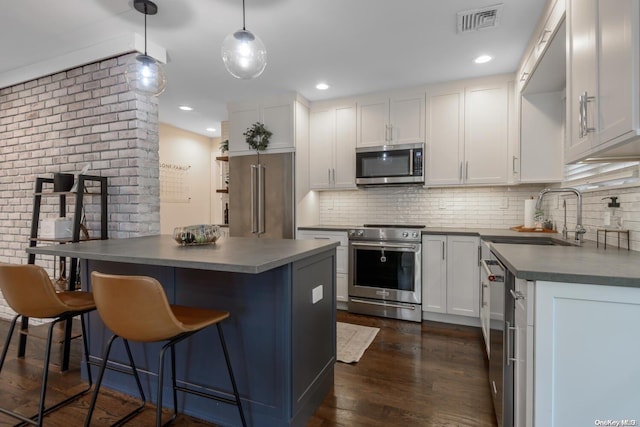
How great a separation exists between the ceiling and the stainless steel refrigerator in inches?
35.6

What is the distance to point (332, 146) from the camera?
4.07 m

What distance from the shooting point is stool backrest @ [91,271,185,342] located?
1253mm

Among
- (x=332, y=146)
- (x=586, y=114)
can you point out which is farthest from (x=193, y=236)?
(x=332, y=146)

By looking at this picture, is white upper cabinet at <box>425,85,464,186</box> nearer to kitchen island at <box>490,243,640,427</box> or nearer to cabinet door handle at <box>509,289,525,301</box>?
cabinet door handle at <box>509,289,525,301</box>

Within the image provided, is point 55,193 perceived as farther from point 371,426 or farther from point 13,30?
point 371,426

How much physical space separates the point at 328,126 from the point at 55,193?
9.45 ft

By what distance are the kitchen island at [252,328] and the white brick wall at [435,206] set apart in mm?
2215

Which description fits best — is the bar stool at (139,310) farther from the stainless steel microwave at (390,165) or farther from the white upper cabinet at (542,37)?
the stainless steel microwave at (390,165)

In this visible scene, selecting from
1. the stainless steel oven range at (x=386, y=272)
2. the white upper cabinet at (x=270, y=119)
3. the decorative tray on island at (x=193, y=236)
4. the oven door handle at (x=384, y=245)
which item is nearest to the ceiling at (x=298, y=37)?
the white upper cabinet at (x=270, y=119)

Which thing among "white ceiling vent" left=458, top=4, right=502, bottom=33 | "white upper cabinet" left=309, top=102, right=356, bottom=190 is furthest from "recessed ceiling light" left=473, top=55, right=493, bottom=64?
"white upper cabinet" left=309, top=102, right=356, bottom=190

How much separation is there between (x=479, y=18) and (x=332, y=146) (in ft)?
6.85

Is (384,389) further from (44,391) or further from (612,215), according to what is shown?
(44,391)

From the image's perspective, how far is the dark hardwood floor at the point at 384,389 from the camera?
1802 millimetres

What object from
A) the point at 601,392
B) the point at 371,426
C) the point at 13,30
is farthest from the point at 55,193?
the point at 601,392
